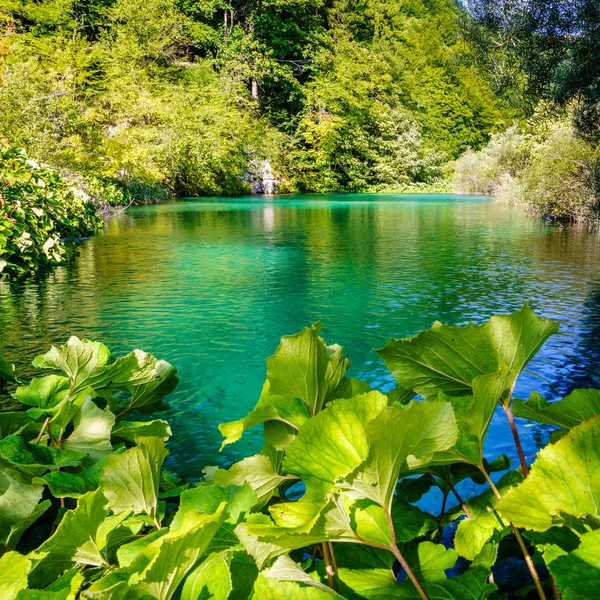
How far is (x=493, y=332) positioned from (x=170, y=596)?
58cm

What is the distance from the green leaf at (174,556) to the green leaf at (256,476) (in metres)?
0.31

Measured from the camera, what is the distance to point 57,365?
1.50 metres

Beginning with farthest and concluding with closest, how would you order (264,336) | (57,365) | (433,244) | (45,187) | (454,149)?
(454,149), (433,244), (45,187), (264,336), (57,365)

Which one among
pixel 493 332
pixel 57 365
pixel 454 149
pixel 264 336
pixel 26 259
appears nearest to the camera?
pixel 493 332

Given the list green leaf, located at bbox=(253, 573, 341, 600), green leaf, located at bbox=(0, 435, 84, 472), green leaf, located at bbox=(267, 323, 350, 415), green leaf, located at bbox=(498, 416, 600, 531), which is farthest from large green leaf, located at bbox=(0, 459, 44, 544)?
green leaf, located at bbox=(498, 416, 600, 531)

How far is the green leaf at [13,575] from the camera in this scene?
0.58m

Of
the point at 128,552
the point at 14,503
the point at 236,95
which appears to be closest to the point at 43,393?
the point at 14,503

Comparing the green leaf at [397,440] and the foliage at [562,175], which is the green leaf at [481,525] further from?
the foliage at [562,175]

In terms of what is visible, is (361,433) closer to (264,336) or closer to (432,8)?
(264,336)

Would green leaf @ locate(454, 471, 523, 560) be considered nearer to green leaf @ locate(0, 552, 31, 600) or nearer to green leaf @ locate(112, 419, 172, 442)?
green leaf @ locate(0, 552, 31, 600)

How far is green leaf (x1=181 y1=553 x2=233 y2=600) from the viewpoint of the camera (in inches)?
22.3

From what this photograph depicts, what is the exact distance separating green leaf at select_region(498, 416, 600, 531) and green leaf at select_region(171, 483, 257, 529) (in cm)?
37

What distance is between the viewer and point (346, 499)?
0.65 meters

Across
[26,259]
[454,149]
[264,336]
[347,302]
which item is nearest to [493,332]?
[264,336]
